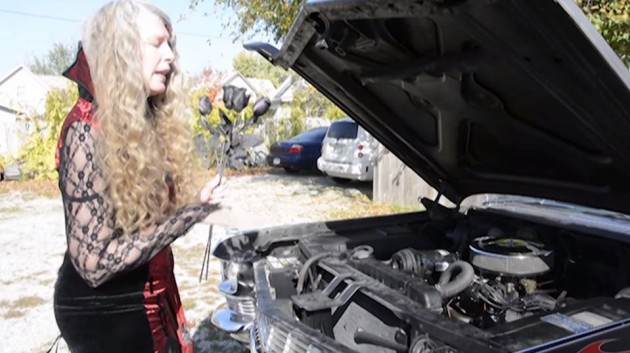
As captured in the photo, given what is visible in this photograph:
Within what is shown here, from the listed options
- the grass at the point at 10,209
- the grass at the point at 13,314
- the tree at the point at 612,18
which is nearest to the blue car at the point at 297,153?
the grass at the point at 10,209

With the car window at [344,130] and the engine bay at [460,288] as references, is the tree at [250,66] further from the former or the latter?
the engine bay at [460,288]

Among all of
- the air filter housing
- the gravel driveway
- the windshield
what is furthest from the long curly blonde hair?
the windshield

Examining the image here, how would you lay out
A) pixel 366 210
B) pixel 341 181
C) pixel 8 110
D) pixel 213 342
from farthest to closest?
pixel 8 110
pixel 341 181
pixel 366 210
pixel 213 342

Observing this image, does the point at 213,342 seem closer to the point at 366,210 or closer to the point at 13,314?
the point at 13,314

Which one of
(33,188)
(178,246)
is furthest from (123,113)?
(33,188)

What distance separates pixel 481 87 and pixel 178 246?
5401 millimetres

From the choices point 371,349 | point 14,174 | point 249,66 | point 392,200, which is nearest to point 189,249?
point 392,200

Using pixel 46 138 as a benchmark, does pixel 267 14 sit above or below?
above

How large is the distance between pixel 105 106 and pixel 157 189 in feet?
1.17

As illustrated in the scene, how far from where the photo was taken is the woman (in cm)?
159

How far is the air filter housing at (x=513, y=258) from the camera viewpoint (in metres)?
2.19

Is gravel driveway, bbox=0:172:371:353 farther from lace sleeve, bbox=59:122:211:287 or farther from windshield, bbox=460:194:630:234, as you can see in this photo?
windshield, bbox=460:194:630:234

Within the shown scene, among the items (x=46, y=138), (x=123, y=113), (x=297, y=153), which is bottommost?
(x=46, y=138)

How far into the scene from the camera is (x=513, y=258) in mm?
2189
